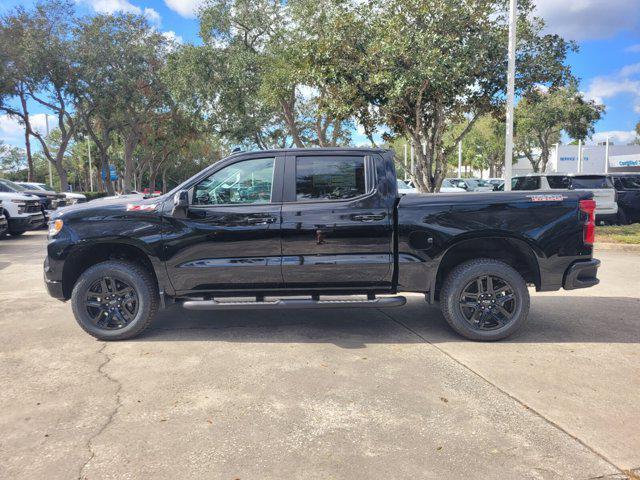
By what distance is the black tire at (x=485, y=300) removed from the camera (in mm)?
5059

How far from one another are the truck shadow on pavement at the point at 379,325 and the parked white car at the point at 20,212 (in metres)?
10.4

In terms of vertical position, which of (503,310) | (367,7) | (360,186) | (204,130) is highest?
(367,7)

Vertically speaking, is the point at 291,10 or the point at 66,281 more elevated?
the point at 291,10

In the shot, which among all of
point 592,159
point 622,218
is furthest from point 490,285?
point 592,159

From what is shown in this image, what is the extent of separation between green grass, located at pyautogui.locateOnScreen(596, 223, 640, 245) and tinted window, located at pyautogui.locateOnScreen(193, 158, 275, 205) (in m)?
10.1

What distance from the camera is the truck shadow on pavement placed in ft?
17.4

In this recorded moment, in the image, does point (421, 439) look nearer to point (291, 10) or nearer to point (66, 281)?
point (66, 281)

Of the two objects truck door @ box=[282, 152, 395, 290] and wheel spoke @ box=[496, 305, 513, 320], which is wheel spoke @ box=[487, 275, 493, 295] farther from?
truck door @ box=[282, 152, 395, 290]

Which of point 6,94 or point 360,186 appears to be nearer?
point 360,186

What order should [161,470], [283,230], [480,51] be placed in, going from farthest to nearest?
[480,51], [283,230], [161,470]

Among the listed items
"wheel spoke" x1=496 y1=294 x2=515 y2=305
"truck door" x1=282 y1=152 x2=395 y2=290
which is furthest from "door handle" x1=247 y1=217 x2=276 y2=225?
"wheel spoke" x1=496 y1=294 x2=515 y2=305

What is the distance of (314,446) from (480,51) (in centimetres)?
1208

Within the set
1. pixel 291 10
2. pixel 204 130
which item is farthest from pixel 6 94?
pixel 291 10

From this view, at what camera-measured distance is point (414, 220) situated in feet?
16.4
